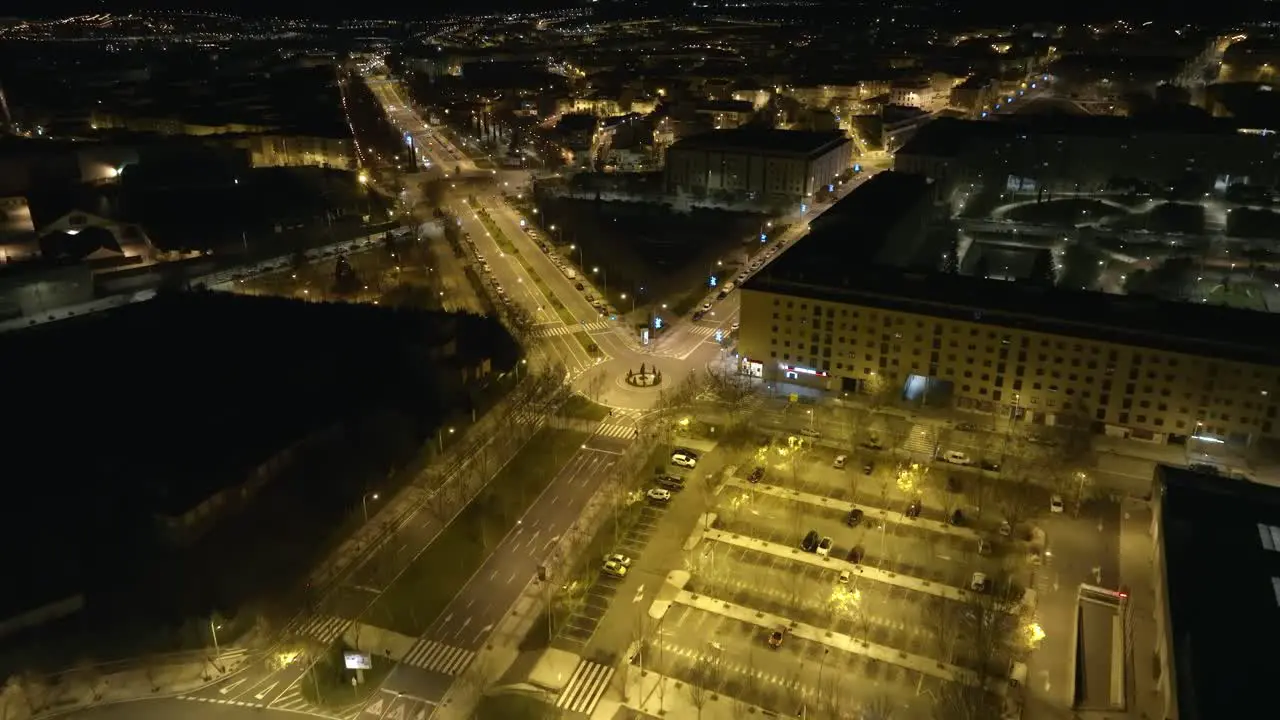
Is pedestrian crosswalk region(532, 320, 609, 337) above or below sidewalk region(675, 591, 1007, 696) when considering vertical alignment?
above

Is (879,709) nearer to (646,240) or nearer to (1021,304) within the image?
(1021,304)

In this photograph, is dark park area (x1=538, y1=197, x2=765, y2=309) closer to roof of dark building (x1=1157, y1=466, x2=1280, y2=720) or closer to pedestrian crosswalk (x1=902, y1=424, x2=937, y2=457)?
pedestrian crosswalk (x1=902, y1=424, x2=937, y2=457)

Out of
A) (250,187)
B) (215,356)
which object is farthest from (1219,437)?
(250,187)

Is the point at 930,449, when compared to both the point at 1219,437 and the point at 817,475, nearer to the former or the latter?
the point at 817,475

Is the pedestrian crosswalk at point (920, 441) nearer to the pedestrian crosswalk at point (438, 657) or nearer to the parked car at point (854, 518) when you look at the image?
the parked car at point (854, 518)

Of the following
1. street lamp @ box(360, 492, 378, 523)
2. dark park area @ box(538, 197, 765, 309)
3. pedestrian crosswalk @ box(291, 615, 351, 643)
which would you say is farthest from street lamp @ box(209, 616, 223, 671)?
dark park area @ box(538, 197, 765, 309)

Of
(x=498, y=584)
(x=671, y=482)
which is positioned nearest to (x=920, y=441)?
(x=671, y=482)
